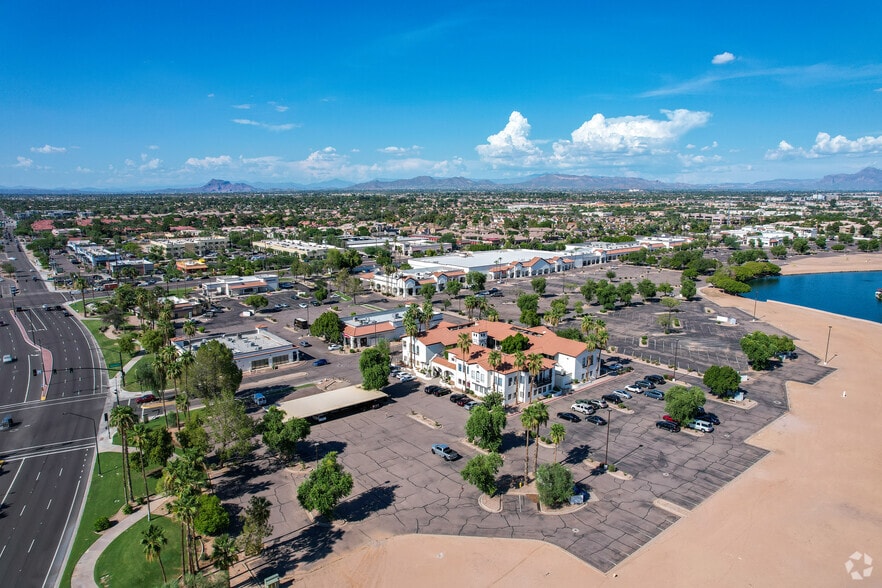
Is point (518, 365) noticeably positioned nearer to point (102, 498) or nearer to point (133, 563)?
point (133, 563)

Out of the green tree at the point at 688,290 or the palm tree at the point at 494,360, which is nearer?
the palm tree at the point at 494,360

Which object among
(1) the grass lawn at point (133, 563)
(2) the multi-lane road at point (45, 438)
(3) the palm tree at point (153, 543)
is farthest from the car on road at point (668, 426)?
(2) the multi-lane road at point (45, 438)

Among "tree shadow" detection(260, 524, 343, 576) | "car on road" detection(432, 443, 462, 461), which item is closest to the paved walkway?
"tree shadow" detection(260, 524, 343, 576)

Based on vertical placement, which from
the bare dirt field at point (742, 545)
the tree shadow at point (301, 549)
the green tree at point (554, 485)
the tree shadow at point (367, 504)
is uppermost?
→ the green tree at point (554, 485)

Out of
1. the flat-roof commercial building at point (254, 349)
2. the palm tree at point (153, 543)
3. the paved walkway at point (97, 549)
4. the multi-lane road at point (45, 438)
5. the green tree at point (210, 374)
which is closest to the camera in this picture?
the palm tree at point (153, 543)

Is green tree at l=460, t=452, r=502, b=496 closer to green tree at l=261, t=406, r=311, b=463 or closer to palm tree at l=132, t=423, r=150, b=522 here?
green tree at l=261, t=406, r=311, b=463

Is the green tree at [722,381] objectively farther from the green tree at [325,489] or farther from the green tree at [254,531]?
the green tree at [254,531]

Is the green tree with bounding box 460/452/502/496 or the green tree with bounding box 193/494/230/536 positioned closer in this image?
the green tree with bounding box 193/494/230/536

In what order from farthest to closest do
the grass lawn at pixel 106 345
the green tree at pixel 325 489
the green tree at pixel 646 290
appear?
the green tree at pixel 646 290
the grass lawn at pixel 106 345
the green tree at pixel 325 489
